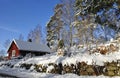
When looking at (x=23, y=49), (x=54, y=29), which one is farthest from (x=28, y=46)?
(x=54, y=29)

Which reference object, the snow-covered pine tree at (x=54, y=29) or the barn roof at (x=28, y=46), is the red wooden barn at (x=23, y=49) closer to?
the barn roof at (x=28, y=46)

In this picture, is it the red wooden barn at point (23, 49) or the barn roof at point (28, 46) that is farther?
the barn roof at point (28, 46)

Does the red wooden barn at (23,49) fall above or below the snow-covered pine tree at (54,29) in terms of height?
below

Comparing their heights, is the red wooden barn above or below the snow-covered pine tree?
below

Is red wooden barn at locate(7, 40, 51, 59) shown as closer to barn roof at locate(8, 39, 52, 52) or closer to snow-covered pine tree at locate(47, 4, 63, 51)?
barn roof at locate(8, 39, 52, 52)

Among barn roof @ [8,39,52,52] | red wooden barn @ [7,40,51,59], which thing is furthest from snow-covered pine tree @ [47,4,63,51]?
red wooden barn @ [7,40,51,59]

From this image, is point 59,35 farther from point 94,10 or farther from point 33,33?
point 94,10

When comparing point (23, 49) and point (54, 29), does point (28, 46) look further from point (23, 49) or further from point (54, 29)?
point (54, 29)

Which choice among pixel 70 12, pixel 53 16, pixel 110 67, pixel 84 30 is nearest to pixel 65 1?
pixel 70 12

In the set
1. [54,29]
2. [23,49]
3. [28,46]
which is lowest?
[23,49]

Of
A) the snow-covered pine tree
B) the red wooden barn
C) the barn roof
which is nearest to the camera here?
the red wooden barn

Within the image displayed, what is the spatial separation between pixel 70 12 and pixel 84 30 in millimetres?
6646

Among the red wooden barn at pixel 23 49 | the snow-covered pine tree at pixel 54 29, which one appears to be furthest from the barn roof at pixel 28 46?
the snow-covered pine tree at pixel 54 29

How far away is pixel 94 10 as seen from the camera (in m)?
21.6
